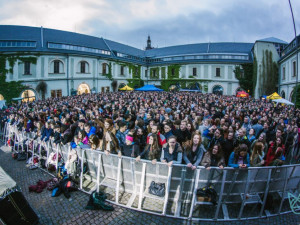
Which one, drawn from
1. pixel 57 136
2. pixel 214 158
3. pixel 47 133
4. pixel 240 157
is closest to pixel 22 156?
pixel 47 133

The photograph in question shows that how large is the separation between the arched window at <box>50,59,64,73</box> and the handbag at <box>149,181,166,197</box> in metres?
29.5

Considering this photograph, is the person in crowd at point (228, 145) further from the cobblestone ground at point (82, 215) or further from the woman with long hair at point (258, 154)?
the cobblestone ground at point (82, 215)

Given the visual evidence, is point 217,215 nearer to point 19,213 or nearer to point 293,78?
point 19,213

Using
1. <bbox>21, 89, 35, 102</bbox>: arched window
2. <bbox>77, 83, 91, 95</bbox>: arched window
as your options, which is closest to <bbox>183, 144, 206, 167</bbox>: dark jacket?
<bbox>21, 89, 35, 102</bbox>: arched window

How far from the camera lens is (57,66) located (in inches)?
1117

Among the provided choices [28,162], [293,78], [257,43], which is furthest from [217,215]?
[257,43]

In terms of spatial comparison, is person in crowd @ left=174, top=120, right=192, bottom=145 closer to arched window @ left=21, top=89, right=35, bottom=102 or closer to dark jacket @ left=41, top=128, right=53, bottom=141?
dark jacket @ left=41, top=128, right=53, bottom=141

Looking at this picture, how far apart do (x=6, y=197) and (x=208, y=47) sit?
44.1 m

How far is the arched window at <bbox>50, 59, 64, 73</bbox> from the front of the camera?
27722 mm

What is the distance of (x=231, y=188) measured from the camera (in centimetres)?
427

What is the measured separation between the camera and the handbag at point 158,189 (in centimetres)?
442

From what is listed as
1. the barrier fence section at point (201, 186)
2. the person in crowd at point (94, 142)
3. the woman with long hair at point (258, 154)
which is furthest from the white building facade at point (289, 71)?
the person in crowd at point (94, 142)

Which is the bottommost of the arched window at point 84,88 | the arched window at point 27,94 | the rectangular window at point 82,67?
the arched window at point 27,94

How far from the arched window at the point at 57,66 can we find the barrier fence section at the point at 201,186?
28176mm
